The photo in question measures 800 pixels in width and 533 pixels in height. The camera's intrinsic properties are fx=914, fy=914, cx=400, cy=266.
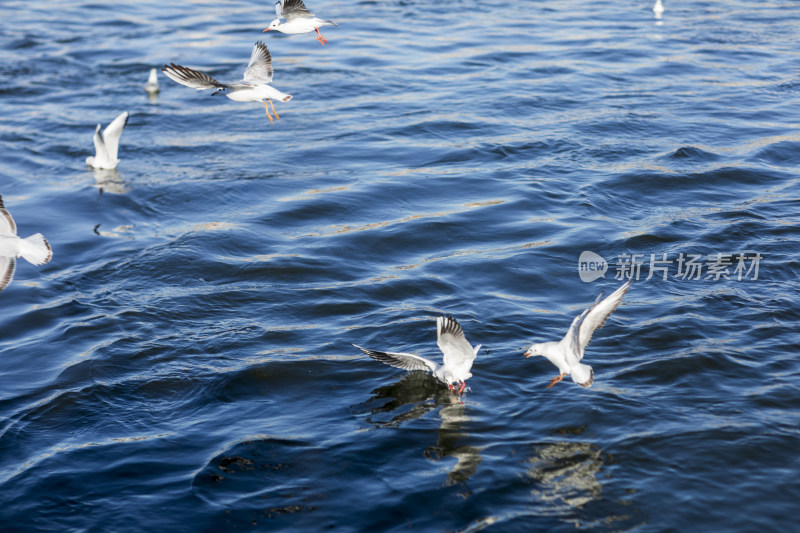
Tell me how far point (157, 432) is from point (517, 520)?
9.83ft

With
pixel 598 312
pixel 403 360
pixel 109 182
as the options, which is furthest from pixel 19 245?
pixel 109 182

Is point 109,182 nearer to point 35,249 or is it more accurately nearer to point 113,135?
point 113,135

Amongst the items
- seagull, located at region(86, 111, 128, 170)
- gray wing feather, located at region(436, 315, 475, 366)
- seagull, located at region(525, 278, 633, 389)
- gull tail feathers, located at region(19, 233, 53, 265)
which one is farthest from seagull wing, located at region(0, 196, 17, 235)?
seagull, located at region(86, 111, 128, 170)

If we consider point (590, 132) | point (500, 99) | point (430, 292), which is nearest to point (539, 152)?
point (590, 132)

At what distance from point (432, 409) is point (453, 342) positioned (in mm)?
1040

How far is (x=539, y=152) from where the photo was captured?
1329 cm

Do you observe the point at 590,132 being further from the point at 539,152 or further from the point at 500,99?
the point at 500,99

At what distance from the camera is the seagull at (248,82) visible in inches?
294

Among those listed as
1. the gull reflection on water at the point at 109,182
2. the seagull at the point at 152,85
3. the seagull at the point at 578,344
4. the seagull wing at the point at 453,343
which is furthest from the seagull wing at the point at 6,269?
the seagull at the point at 152,85

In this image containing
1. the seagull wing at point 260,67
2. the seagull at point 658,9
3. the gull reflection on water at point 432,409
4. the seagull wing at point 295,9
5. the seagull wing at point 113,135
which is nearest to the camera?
the gull reflection on water at point 432,409

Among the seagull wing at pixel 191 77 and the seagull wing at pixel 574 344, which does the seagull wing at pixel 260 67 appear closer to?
→ the seagull wing at pixel 191 77

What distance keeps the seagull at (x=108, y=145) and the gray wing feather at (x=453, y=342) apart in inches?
314

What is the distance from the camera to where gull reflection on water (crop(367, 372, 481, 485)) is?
261 inches

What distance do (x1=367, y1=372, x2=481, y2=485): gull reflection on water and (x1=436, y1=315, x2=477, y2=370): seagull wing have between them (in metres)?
0.54
